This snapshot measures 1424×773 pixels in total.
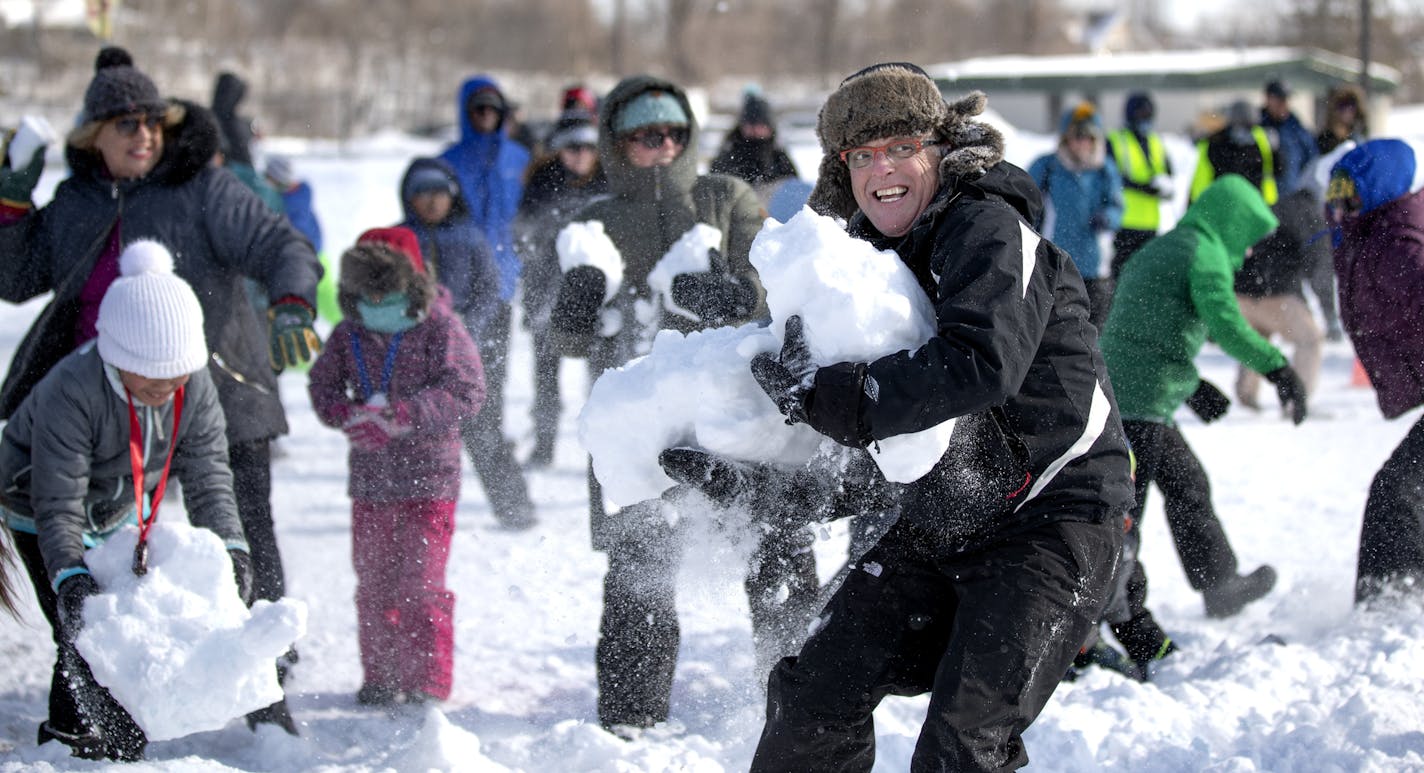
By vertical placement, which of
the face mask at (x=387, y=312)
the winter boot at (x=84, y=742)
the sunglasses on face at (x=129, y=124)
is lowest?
the winter boot at (x=84, y=742)

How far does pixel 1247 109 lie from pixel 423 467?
8.11 m

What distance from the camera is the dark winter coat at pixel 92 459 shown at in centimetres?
345

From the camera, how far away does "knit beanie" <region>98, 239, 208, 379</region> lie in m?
3.45

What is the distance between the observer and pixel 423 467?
4.30m

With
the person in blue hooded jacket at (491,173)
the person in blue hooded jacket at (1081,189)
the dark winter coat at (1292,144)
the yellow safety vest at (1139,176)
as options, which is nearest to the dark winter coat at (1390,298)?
the person in blue hooded jacket at (1081,189)

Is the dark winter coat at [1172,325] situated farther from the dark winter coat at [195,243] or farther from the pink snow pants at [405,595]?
the dark winter coat at [195,243]

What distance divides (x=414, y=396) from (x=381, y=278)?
42 centimetres

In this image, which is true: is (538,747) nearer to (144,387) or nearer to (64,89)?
(144,387)

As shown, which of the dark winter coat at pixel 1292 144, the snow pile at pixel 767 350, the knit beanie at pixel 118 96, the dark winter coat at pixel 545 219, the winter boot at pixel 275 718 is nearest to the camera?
the snow pile at pixel 767 350

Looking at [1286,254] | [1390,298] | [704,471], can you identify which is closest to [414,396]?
[704,471]

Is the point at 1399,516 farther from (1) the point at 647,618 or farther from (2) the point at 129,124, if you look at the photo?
(2) the point at 129,124

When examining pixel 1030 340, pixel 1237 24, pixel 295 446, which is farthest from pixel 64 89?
pixel 1237 24

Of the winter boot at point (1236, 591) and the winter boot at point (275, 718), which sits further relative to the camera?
the winter boot at point (1236, 591)

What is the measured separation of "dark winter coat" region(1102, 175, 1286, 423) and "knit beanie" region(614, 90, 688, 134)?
1814 millimetres
